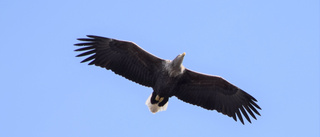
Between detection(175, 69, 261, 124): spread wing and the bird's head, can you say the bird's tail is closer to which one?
detection(175, 69, 261, 124): spread wing

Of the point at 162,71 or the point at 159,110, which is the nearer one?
the point at 162,71

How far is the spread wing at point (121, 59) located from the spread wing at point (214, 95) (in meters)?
0.85

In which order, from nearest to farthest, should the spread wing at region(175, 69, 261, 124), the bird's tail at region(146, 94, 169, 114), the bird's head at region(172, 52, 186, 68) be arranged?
the bird's head at region(172, 52, 186, 68)
the spread wing at region(175, 69, 261, 124)
the bird's tail at region(146, 94, 169, 114)

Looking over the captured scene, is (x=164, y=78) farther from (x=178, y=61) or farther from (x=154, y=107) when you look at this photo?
(x=154, y=107)

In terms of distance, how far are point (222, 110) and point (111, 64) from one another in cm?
310

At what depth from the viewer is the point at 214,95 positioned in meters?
12.8

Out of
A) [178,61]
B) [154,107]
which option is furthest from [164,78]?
[154,107]

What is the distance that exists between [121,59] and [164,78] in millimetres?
1208

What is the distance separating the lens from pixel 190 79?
1253 centimetres

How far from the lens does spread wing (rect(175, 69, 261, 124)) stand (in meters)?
12.5

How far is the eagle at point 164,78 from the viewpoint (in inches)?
480

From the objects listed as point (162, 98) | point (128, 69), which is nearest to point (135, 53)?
point (128, 69)

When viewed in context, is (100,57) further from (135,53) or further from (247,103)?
(247,103)

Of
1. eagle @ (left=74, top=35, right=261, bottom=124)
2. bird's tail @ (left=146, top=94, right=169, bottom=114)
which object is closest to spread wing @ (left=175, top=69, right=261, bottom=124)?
eagle @ (left=74, top=35, right=261, bottom=124)
